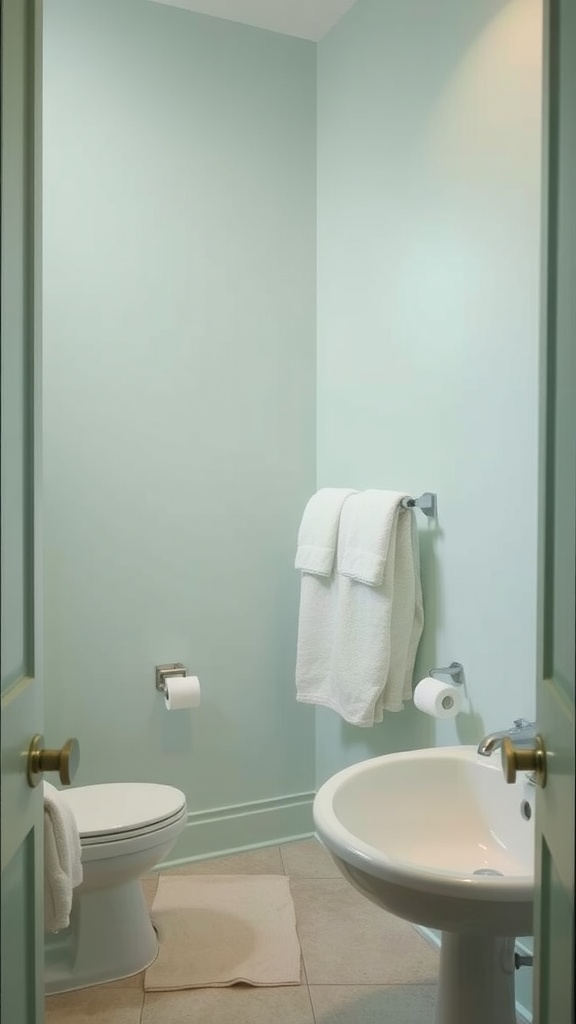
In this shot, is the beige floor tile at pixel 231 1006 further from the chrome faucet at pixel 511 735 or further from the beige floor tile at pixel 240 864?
the chrome faucet at pixel 511 735

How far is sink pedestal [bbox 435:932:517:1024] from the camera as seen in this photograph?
1.63 metres

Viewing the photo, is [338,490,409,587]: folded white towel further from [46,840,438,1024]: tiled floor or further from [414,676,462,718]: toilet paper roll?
[46,840,438,1024]: tiled floor

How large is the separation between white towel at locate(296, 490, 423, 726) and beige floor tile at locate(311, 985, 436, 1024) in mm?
681

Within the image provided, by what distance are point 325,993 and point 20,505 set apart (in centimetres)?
166

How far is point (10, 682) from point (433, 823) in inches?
47.4

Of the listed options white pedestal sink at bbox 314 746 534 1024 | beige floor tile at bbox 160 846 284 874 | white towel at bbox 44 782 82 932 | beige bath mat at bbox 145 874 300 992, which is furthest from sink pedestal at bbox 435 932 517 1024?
beige floor tile at bbox 160 846 284 874

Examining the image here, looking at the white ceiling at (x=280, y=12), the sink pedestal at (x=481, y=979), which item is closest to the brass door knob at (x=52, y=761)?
the sink pedestal at (x=481, y=979)

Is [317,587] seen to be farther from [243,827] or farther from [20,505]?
[20,505]

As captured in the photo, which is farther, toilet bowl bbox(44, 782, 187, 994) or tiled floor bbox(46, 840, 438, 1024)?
toilet bowl bbox(44, 782, 187, 994)

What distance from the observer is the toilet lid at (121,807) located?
2.12 metres

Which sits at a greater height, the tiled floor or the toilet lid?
the toilet lid

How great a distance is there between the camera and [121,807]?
2266mm

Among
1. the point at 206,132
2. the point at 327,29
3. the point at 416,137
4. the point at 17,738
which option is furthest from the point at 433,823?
the point at 327,29

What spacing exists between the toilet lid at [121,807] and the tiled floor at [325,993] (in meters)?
0.42
